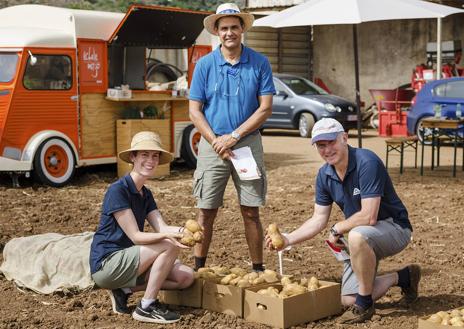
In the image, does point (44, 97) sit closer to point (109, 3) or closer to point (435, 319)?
point (435, 319)

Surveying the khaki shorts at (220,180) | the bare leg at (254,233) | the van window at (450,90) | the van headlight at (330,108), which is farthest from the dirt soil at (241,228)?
the van headlight at (330,108)

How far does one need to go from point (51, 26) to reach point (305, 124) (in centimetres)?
916

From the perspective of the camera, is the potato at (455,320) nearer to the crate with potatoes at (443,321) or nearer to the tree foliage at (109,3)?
the crate with potatoes at (443,321)

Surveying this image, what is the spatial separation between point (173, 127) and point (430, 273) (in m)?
7.45

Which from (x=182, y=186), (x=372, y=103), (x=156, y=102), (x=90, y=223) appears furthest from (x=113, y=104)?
(x=372, y=103)

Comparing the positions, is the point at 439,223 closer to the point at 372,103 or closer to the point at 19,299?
the point at 19,299

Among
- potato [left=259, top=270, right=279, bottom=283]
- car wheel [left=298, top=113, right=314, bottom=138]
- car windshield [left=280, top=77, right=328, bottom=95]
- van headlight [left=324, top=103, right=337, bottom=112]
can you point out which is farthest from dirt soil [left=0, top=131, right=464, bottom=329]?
car windshield [left=280, top=77, right=328, bottom=95]

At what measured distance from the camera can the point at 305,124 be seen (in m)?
21.1

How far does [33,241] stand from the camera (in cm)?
759

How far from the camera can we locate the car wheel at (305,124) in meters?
20.9

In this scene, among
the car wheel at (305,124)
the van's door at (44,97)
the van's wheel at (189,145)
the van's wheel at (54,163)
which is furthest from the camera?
the car wheel at (305,124)

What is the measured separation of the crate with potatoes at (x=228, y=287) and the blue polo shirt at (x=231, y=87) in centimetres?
115

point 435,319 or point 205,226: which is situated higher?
point 205,226

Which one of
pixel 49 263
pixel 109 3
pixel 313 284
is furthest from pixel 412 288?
pixel 109 3
